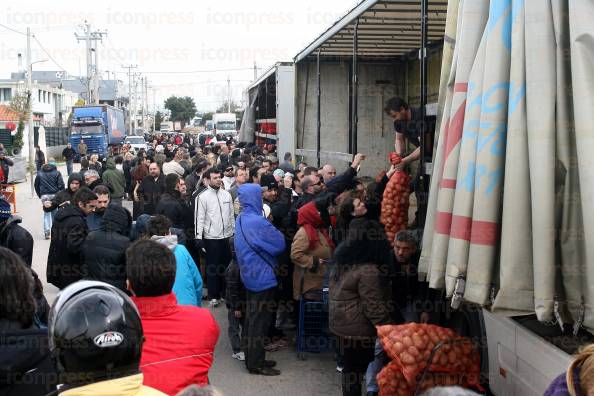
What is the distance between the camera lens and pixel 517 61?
3387 mm

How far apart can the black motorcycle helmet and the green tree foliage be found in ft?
352

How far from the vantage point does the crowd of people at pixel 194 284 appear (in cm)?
237

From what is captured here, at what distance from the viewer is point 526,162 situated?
132 inches

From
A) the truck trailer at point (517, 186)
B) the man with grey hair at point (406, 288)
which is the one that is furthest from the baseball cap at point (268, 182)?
the truck trailer at point (517, 186)

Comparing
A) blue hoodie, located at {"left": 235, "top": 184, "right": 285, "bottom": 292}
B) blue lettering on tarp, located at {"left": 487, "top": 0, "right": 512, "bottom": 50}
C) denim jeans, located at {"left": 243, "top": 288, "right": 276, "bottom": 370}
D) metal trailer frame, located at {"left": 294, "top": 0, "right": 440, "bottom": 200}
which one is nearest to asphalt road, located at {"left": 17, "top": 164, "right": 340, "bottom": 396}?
denim jeans, located at {"left": 243, "top": 288, "right": 276, "bottom": 370}

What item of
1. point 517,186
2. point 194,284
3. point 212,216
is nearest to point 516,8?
point 517,186

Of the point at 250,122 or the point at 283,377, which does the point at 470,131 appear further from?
the point at 250,122

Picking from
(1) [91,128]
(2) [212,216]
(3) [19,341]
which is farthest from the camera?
(1) [91,128]

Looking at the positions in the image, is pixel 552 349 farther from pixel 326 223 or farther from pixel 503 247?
pixel 326 223

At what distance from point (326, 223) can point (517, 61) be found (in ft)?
13.6

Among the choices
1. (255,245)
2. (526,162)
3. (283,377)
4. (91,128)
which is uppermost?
(91,128)

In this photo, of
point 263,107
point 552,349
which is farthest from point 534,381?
point 263,107

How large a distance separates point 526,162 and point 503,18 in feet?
2.63

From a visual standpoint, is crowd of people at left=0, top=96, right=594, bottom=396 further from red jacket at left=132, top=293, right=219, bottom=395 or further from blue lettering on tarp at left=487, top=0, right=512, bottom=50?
blue lettering on tarp at left=487, top=0, right=512, bottom=50
